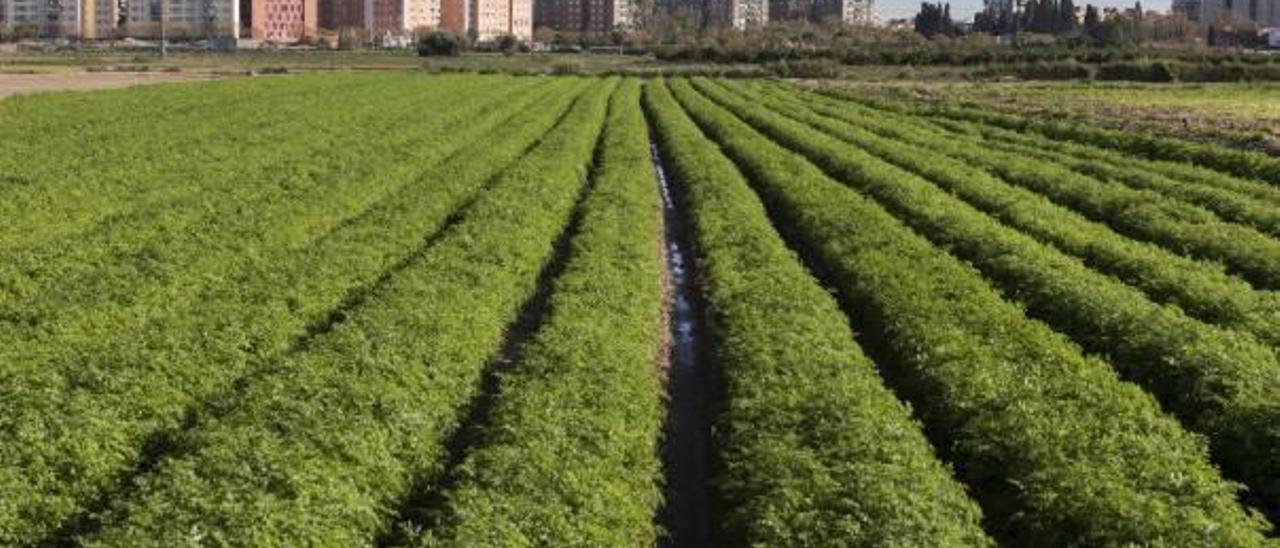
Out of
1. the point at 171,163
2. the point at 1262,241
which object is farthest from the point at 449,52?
the point at 1262,241

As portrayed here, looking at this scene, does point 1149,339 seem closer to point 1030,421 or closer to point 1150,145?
point 1030,421

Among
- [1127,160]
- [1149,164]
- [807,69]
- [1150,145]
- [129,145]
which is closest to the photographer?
[129,145]

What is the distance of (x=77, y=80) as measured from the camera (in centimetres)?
8550

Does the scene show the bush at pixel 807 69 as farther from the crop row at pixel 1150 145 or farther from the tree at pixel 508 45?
the tree at pixel 508 45

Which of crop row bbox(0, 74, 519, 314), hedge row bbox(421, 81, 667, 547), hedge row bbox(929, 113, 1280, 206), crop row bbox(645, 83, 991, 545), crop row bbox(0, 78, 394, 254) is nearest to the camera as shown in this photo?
hedge row bbox(421, 81, 667, 547)

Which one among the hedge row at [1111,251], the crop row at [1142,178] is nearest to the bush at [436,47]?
the crop row at [1142,178]

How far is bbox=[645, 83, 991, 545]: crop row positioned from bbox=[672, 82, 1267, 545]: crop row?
1.67 feet

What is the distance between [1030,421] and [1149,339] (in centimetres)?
414

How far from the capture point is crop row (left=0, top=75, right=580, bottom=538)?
10.8 metres

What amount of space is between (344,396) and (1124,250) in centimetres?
1449

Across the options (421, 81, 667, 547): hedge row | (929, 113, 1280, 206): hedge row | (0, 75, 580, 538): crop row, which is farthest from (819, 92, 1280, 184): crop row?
(0, 75, 580, 538): crop row

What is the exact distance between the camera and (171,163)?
32.3 meters

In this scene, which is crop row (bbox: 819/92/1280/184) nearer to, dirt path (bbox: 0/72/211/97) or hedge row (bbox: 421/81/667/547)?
hedge row (bbox: 421/81/667/547)

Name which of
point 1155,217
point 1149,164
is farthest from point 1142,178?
point 1155,217
